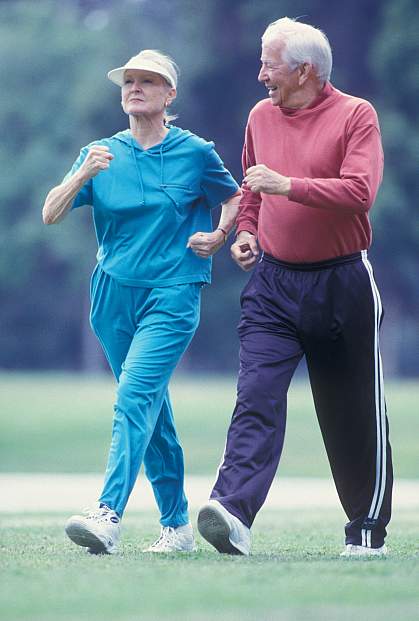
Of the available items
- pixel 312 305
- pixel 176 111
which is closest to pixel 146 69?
pixel 312 305

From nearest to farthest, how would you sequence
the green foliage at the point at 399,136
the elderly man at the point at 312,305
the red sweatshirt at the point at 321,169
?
1. the red sweatshirt at the point at 321,169
2. the elderly man at the point at 312,305
3. the green foliage at the point at 399,136

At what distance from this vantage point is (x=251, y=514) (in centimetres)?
653

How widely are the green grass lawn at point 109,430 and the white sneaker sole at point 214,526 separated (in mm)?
8457

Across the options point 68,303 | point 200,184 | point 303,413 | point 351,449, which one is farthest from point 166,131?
point 68,303

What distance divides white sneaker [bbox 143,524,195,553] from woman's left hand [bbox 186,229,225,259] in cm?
120

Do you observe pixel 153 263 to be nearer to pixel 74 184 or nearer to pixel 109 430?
pixel 74 184

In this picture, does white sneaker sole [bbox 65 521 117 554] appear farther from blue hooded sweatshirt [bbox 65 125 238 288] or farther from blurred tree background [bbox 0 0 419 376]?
blurred tree background [bbox 0 0 419 376]

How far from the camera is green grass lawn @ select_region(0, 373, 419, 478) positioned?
16.3 m

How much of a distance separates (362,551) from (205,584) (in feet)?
4.82

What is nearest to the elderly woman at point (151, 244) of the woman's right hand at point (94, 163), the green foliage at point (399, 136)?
the woman's right hand at point (94, 163)

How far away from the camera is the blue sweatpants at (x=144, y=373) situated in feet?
21.7

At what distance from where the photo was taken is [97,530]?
20.9 ft

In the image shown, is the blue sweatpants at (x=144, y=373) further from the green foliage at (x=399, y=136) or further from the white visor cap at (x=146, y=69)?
the green foliage at (x=399, y=136)

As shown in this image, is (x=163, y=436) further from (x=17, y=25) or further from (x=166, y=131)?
(x=17, y=25)
